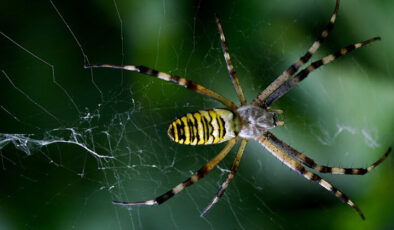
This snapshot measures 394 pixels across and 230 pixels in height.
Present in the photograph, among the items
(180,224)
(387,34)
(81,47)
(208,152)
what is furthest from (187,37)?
(387,34)

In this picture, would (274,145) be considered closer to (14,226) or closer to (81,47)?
(81,47)

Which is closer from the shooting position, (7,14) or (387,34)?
(7,14)

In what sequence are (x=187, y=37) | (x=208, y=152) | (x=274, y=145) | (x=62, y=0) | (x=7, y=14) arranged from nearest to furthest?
1. (x=7, y=14)
2. (x=62, y=0)
3. (x=187, y=37)
4. (x=274, y=145)
5. (x=208, y=152)

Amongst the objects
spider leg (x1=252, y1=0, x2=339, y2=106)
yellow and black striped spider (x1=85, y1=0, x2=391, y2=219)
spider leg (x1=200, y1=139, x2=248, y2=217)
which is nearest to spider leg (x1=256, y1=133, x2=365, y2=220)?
A: yellow and black striped spider (x1=85, y1=0, x2=391, y2=219)

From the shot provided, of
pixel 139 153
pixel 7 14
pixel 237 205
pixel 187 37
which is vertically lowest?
pixel 237 205

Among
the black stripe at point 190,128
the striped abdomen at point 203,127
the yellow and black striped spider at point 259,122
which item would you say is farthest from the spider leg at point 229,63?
the black stripe at point 190,128

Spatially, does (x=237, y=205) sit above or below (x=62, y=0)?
below

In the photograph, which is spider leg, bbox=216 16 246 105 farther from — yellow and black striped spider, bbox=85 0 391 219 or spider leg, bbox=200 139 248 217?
spider leg, bbox=200 139 248 217

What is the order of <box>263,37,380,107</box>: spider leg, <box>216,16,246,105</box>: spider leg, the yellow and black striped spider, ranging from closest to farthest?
1. the yellow and black striped spider
2. <box>216,16,246,105</box>: spider leg
3. <box>263,37,380,107</box>: spider leg
